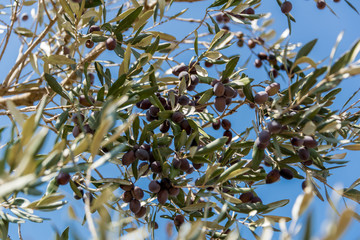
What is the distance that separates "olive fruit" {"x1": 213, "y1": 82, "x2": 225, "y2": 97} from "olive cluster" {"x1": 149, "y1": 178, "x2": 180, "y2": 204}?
44cm

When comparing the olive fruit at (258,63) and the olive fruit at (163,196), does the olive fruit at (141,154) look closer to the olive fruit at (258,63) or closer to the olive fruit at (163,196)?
the olive fruit at (163,196)

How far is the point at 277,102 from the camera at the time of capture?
57.1 inches

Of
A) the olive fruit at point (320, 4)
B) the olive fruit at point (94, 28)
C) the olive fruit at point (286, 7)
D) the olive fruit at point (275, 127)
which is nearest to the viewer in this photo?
the olive fruit at point (275, 127)

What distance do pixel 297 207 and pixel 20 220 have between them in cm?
97

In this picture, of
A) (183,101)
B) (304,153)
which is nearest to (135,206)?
(183,101)

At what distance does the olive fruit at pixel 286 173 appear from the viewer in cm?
160

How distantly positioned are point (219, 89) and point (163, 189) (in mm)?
500

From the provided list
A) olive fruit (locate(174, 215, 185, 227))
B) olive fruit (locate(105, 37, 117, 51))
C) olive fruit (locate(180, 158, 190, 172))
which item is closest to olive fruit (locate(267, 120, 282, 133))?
olive fruit (locate(180, 158, 190, 172))

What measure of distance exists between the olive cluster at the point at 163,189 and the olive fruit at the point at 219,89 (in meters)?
0.44

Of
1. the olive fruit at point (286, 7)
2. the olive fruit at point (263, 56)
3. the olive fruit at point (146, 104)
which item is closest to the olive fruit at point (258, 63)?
the olive fruit at point (263, 56)

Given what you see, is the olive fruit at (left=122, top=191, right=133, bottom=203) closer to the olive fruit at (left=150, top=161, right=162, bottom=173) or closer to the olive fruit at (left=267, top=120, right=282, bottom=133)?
the olive fruit at (left=150, top=161, right=162, bottom=173)

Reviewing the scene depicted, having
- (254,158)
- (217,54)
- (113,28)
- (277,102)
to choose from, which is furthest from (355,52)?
(113,28)

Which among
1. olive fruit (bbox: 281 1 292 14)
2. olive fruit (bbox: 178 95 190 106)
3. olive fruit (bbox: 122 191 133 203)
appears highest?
olive fruit (bbox: 281 1 292 14)

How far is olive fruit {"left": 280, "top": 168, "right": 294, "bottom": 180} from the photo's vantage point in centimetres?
160
